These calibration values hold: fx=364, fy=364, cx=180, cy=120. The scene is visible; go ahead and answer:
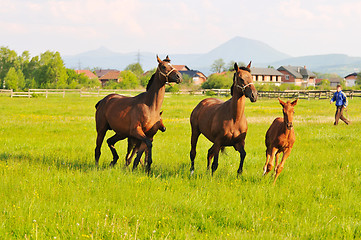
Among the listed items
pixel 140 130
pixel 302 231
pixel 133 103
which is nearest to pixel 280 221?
pixel 302 231

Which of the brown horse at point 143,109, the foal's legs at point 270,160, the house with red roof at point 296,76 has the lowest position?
the foal's legs at point 270,160

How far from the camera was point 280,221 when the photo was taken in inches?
232

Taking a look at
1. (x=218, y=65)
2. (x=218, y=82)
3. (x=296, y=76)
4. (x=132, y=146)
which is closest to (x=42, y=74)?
(x=218, y=82)

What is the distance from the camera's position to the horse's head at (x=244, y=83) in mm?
7548

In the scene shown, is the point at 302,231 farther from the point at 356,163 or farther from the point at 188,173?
the point at 356,163

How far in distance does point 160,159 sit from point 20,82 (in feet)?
318

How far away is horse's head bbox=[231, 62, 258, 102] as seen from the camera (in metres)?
7.55

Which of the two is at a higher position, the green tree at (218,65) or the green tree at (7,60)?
the green tree at (218,65)

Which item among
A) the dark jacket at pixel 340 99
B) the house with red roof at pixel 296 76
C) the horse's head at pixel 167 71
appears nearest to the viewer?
the horse's head at pixel 167 71

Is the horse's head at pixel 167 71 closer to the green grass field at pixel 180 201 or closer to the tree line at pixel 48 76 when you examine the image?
the green grass field at pixel 180 201

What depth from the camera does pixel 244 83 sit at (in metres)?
7.77

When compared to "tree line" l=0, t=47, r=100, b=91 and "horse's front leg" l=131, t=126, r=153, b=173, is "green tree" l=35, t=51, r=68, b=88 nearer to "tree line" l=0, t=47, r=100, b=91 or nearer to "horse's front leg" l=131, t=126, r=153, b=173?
"tree line" l=0, t=47, r=100, b=91

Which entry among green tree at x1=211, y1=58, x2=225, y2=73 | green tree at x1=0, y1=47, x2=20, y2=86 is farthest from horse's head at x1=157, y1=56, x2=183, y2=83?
green tree at x1=211, y1=58, x2=225, y2=73

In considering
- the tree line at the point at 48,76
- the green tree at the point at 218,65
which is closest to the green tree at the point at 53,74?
the tree line at the point at 48,76
